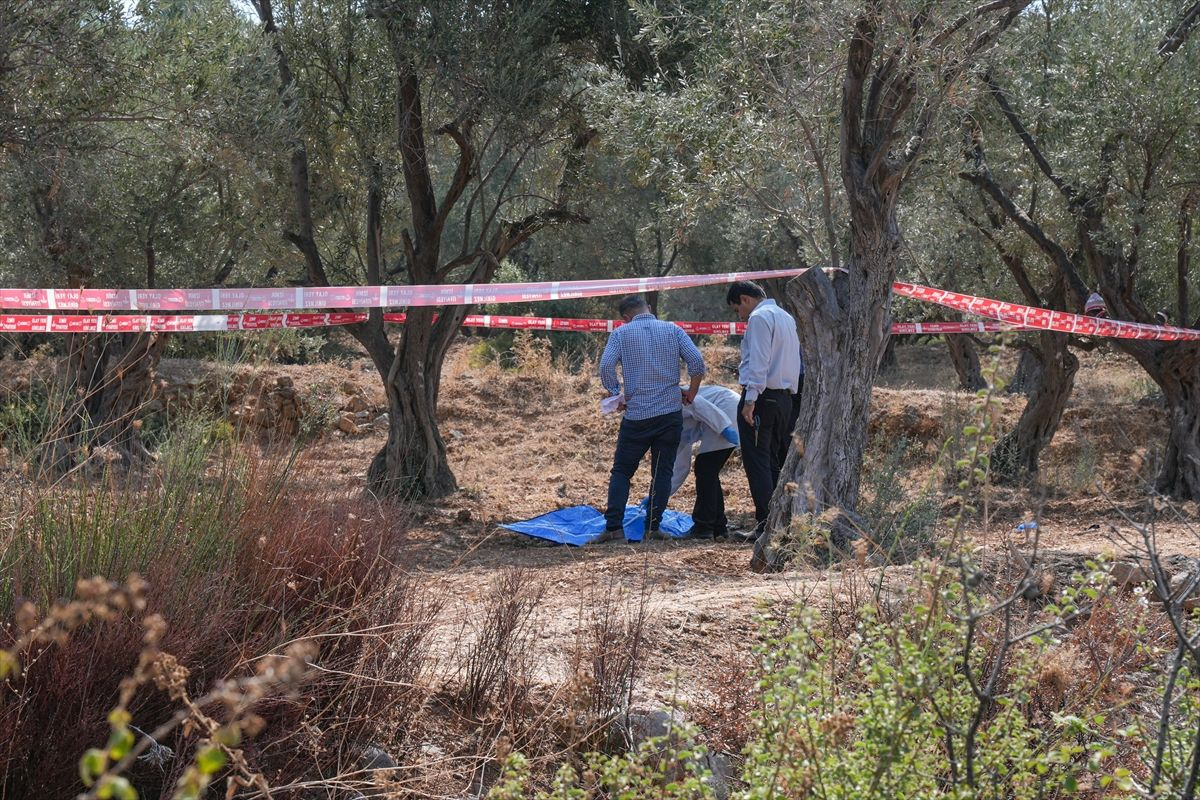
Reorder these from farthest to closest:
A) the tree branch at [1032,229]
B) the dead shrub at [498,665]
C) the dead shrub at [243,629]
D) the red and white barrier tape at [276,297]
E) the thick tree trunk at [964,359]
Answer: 1. the thick tree trunk at [964,359]
2. the tree branch at [1032,229]
3. the red and white barrier tape at [276,297]
4. the dead shrub at [498,665]
5. the dead shrub at [243,629]

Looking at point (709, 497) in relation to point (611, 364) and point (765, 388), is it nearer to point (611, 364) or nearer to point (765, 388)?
point (765, 388)

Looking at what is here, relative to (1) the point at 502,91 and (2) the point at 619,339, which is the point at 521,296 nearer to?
(2) the point at 619,339

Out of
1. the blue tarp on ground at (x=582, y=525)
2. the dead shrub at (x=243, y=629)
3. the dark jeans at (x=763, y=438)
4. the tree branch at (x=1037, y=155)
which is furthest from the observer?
the tree branch at (x=1037, y=155)

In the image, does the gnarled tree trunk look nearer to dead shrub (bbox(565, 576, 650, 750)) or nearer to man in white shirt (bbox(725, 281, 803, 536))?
man in white shirt (bbox(725, 281, 803, 536))

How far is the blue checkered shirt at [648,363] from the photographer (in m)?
7.78

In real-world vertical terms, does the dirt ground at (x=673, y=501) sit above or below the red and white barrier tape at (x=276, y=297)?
below

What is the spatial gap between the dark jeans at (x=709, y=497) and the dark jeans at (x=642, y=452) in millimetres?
511

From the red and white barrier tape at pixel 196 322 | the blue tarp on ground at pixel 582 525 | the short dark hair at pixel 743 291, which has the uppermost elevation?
the short dark hair at pixel 743 291

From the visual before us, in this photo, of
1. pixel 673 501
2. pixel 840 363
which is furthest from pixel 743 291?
pixel 673 501

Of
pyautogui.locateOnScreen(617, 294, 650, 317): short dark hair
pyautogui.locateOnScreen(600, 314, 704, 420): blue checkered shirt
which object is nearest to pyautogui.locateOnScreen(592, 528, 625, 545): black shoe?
pyautogui.locateOnScreen(600, 314, 704, 420): blue checkered shirt

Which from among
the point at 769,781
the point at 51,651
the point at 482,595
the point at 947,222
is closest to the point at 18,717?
the point at 51,651

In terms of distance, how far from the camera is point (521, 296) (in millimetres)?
8250

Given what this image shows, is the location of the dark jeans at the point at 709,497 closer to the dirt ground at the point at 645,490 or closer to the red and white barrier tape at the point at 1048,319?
the dirt ground at the point at 645,490

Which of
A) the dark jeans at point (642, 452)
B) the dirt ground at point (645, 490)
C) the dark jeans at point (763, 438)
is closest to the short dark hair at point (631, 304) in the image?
the dark jeans at point (642, 452)
